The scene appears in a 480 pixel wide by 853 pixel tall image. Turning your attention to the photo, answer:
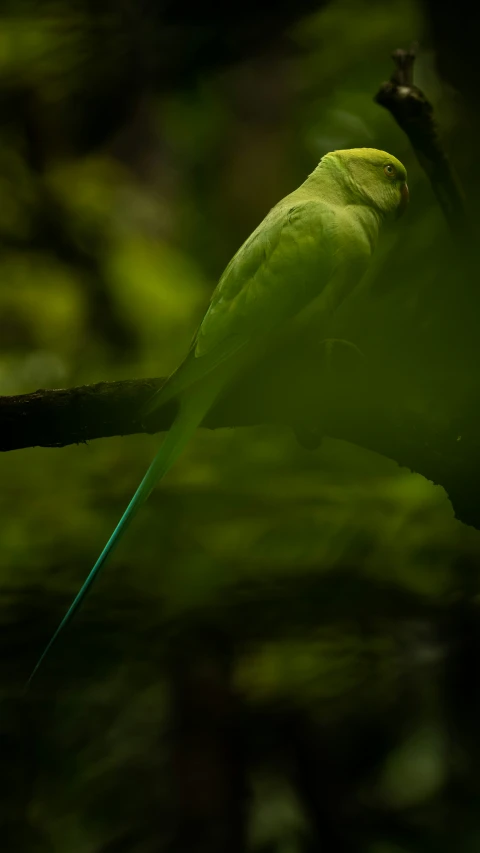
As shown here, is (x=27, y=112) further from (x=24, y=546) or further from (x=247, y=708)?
(x=247, y=708)

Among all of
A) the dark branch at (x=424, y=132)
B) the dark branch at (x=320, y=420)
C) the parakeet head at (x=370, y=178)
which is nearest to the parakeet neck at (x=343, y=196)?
the parakeet head at (x=370, y=178)

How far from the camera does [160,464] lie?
1.35 m

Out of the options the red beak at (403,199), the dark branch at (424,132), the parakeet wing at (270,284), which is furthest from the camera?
the red beak at (403,199)

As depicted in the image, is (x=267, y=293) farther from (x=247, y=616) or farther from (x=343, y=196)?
(x=247, y=616)

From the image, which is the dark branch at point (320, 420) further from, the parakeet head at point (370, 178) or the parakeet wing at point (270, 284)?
the parakeet head at point (370, 178)

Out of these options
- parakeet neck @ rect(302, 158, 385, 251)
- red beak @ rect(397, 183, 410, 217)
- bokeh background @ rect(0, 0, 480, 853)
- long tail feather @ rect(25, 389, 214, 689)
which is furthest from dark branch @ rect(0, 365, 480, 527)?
red beak @ rect(397, 183, 410, 217)

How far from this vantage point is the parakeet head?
1.72m

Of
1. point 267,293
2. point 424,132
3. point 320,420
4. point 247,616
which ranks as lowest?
point 247,616

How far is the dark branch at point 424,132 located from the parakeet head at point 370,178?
0.29 ft

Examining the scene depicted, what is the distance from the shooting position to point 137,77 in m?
2.61

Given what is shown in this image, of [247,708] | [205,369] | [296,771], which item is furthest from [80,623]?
[205,369]

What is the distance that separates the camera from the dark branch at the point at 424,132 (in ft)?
5.42

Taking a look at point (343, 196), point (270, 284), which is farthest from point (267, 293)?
point (343, 196)

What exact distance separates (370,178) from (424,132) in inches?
6.2
